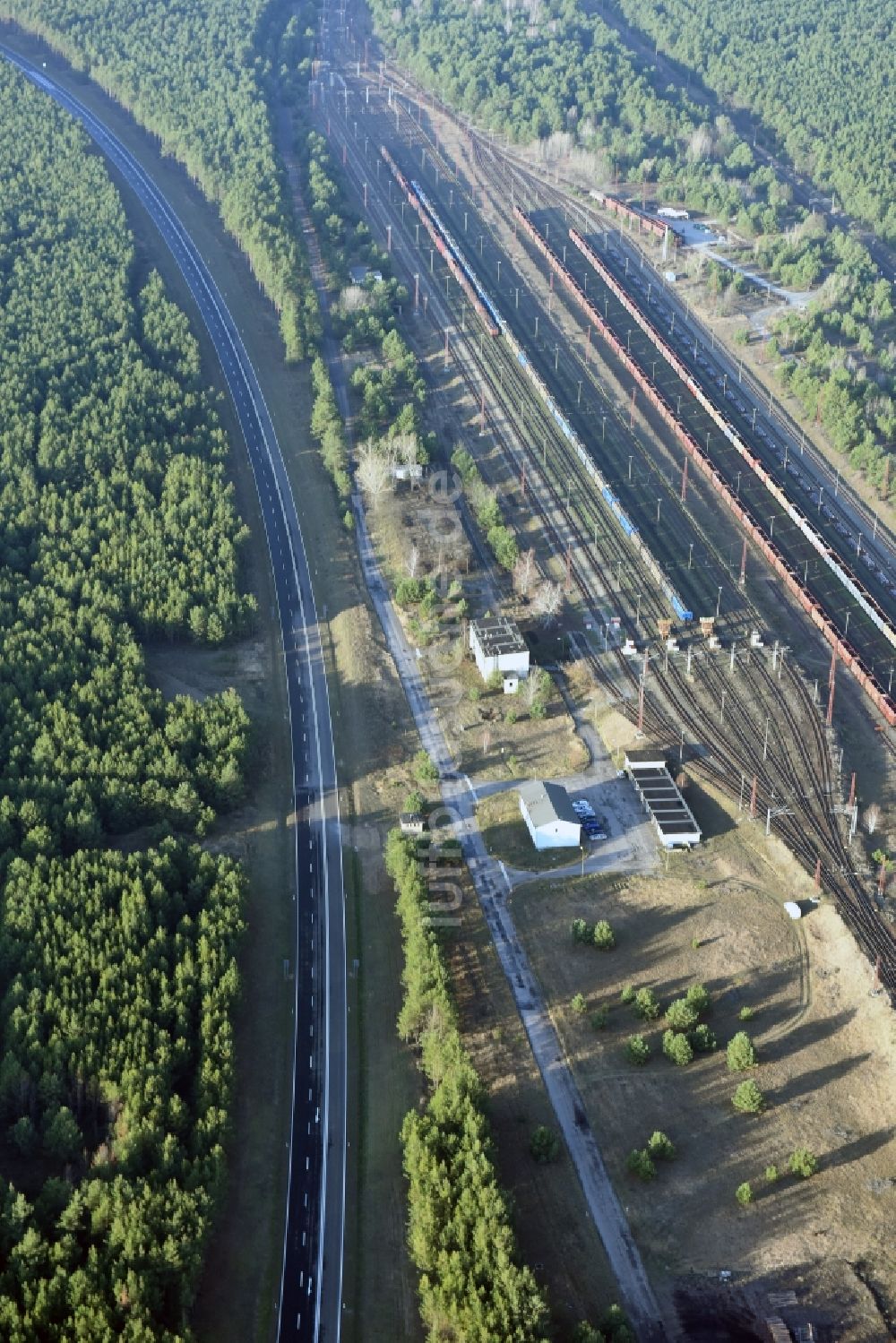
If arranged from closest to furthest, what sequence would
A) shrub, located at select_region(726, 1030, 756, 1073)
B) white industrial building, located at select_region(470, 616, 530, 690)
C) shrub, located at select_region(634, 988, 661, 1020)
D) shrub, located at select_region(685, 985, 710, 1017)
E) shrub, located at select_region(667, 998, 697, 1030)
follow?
shrub, located at select_region(726, 1030, 756, 1073) < shrub, located at select_region(667, 998, 697, 1030) < shrub, located at select_region(634, 988, 661, 1020) < shrub, located at select_region(685, 985, 710, 1017) < white industrial building, located at select_region(470, 616, 530, 690)

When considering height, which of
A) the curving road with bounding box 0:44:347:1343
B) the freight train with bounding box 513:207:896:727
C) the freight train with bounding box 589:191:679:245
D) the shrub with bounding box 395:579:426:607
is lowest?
the curving road with bounding box 0:44:347:1343

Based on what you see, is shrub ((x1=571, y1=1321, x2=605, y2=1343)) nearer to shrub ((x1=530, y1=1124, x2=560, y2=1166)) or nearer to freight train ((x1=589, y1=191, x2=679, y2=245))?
shrub ((x1=530, y1=1124, x2=560, y2=1166))

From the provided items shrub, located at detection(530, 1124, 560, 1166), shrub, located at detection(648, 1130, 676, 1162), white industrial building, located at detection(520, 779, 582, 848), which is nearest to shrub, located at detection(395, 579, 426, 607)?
white industrial building, located at detection(520, 779, 582, 848)

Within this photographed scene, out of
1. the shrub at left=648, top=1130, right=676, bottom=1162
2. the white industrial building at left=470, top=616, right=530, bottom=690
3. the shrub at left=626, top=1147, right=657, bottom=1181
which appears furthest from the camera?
the white industrial building at left=470, top=616, right=530, bottom=690

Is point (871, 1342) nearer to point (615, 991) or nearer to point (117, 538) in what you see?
point (615, 991)

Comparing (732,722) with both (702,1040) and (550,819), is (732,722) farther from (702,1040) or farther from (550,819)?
(702,1040)

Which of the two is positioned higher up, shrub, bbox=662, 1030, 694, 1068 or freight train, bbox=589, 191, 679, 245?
freight train, bbox=589, 191, 679, 245
